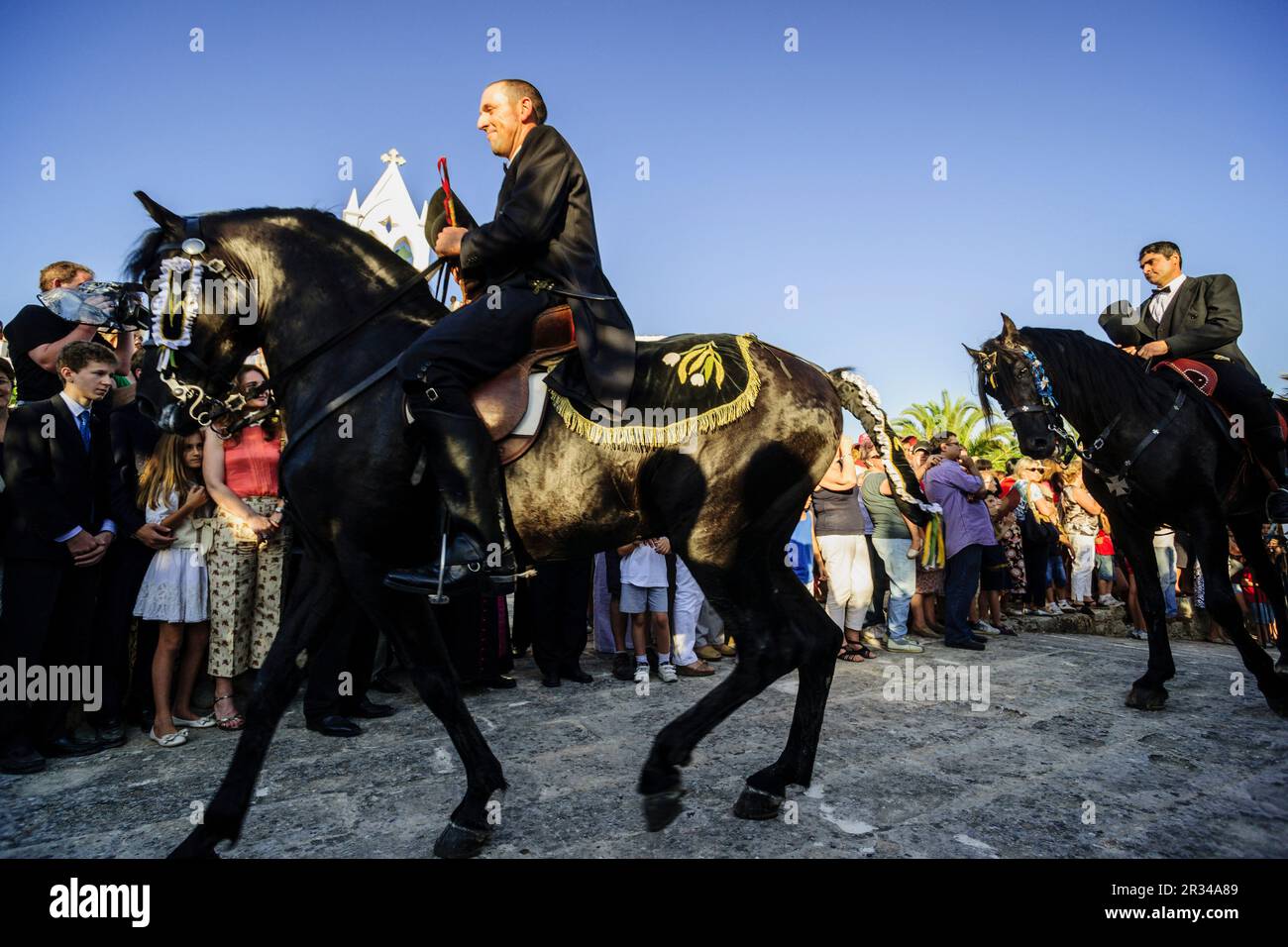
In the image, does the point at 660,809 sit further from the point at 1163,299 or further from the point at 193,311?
the point at 1163,299

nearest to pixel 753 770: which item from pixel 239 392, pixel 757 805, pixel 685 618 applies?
pixel 757 805

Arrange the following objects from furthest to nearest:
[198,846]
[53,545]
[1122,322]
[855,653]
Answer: [855,653], [1122,322], [53,545], [198,846]

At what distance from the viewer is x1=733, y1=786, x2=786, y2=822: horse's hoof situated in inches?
143

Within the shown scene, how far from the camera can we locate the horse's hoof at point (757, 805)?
3.63 metres

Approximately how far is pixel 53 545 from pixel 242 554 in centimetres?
120

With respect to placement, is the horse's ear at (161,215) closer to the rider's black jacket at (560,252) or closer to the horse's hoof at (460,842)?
the rider's black jacket at (560,252)

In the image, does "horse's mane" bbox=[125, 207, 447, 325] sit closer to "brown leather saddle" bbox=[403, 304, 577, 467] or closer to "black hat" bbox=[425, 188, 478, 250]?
"black hat" bbox=[425, 188, 478, 250]

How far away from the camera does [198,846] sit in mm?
3180

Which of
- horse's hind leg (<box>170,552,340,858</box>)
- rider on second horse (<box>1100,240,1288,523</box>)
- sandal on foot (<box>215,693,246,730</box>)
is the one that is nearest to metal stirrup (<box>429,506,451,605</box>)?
horse's hind leg (<box>170,552,340,858</box>)

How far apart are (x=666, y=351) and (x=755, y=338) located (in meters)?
0.53

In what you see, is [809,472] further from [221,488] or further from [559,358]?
[221,488]

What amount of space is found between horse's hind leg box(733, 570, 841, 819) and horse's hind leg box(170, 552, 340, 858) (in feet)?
7.63
